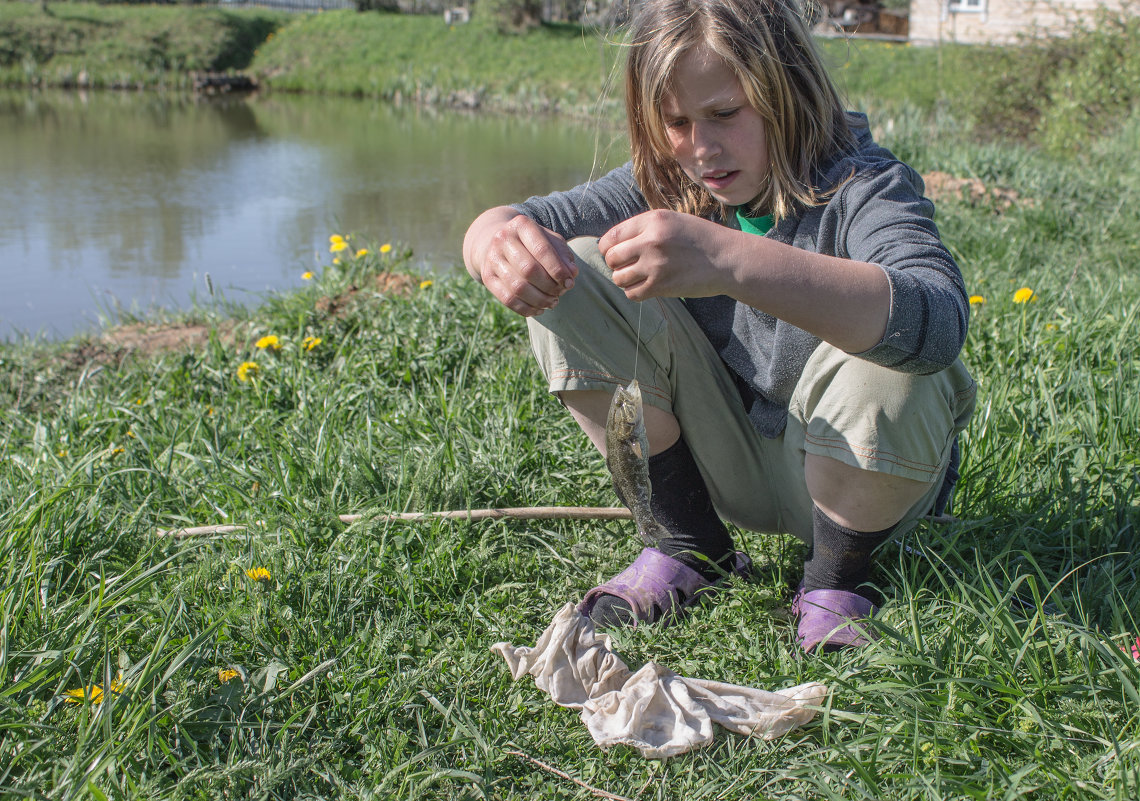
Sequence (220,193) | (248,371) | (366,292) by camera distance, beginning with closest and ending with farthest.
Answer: (248,371)
(366,292)
(220,193)

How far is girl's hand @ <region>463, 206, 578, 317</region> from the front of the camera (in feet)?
6.10

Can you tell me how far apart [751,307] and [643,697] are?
0.91 meters

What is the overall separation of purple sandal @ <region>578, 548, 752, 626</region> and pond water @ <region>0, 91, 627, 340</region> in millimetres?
1062

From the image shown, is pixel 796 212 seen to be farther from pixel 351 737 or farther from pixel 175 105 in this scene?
pixel 175 105

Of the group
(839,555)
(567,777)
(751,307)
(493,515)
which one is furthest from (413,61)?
(567,777)

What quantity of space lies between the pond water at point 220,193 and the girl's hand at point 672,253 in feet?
2.68

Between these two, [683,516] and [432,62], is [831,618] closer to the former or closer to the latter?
[683,516]

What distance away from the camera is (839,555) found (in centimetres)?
212

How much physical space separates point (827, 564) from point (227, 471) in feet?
6.24

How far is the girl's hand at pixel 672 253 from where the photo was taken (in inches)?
64.1

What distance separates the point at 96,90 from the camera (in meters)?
21.6

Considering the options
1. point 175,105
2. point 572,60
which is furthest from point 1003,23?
point 175,105

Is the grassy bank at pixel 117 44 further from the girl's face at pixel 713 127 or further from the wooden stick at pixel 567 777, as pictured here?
the wooden stick at pixel 567 777

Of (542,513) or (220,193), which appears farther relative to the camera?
(220,193)
